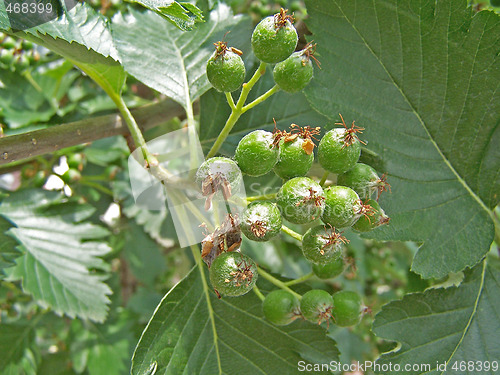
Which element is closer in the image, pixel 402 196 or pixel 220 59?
pixel 220 59

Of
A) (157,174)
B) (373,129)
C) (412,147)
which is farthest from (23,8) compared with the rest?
(412,147)

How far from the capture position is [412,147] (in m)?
1.85

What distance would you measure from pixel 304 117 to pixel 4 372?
102 inches

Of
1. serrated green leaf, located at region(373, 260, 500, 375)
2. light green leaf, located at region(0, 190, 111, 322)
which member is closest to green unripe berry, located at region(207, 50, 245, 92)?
serrated green leaf, located at region(373, 260, 500, 375)

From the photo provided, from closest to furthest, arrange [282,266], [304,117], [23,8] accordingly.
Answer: [23,8], [304,117], [282,266]

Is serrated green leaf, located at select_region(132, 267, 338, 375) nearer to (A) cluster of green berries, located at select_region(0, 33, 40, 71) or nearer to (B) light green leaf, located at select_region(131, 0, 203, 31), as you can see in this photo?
(B) light green leaf, located at select_region(131, 0, 203, 31)

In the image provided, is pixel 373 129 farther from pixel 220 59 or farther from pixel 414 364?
pixel 414 364

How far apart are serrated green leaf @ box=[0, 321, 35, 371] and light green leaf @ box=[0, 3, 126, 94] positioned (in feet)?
7.23

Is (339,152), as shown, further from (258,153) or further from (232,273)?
(232,273)

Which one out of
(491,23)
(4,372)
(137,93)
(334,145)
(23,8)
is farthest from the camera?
(137,93)

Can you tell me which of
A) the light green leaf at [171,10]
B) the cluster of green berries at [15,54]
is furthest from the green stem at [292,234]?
the cluster of green berries at [15,54]

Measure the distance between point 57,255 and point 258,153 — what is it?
69.5 inches

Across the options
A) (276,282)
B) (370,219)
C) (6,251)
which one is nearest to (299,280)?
(276,282)

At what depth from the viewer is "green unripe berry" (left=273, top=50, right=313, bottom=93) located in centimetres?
141
